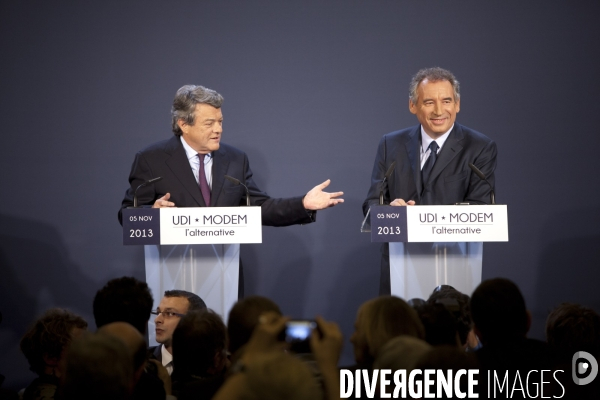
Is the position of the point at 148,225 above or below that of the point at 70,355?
above

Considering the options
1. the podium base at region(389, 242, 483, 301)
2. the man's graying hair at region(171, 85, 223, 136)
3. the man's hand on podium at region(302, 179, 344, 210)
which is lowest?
the podium base at region(389, 242, 483, 301)

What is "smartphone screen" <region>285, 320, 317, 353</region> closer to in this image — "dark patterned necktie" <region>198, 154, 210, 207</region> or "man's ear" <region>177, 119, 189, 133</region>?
"dark patterned necktie" <region>198, 154, 210, 207</region>

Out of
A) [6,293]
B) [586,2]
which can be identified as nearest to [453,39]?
[586,2]

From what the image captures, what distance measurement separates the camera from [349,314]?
5.99 metres

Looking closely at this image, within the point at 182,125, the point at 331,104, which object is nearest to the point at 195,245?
the point at 182,125

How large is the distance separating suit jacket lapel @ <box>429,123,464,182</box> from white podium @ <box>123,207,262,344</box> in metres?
1.12

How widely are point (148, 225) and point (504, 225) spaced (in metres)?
1.66

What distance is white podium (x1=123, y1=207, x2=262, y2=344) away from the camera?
363 cm

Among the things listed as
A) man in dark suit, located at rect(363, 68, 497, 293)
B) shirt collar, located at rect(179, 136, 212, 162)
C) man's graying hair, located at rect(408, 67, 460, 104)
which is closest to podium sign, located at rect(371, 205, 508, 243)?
man in dark suit, located at rect(363, 68, 497, 293)

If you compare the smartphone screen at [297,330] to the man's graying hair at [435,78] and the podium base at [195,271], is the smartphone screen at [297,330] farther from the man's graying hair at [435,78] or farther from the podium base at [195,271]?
the man's graying hair at [435,78]

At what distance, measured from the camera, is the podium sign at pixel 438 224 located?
3.51m

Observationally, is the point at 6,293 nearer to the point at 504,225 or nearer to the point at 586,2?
the point at 504,225

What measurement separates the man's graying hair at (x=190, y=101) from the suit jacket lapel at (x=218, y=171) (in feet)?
0.81

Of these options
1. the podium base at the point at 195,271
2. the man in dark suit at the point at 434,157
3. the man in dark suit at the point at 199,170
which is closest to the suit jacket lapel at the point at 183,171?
the man in dark suit at the point at 199,170
